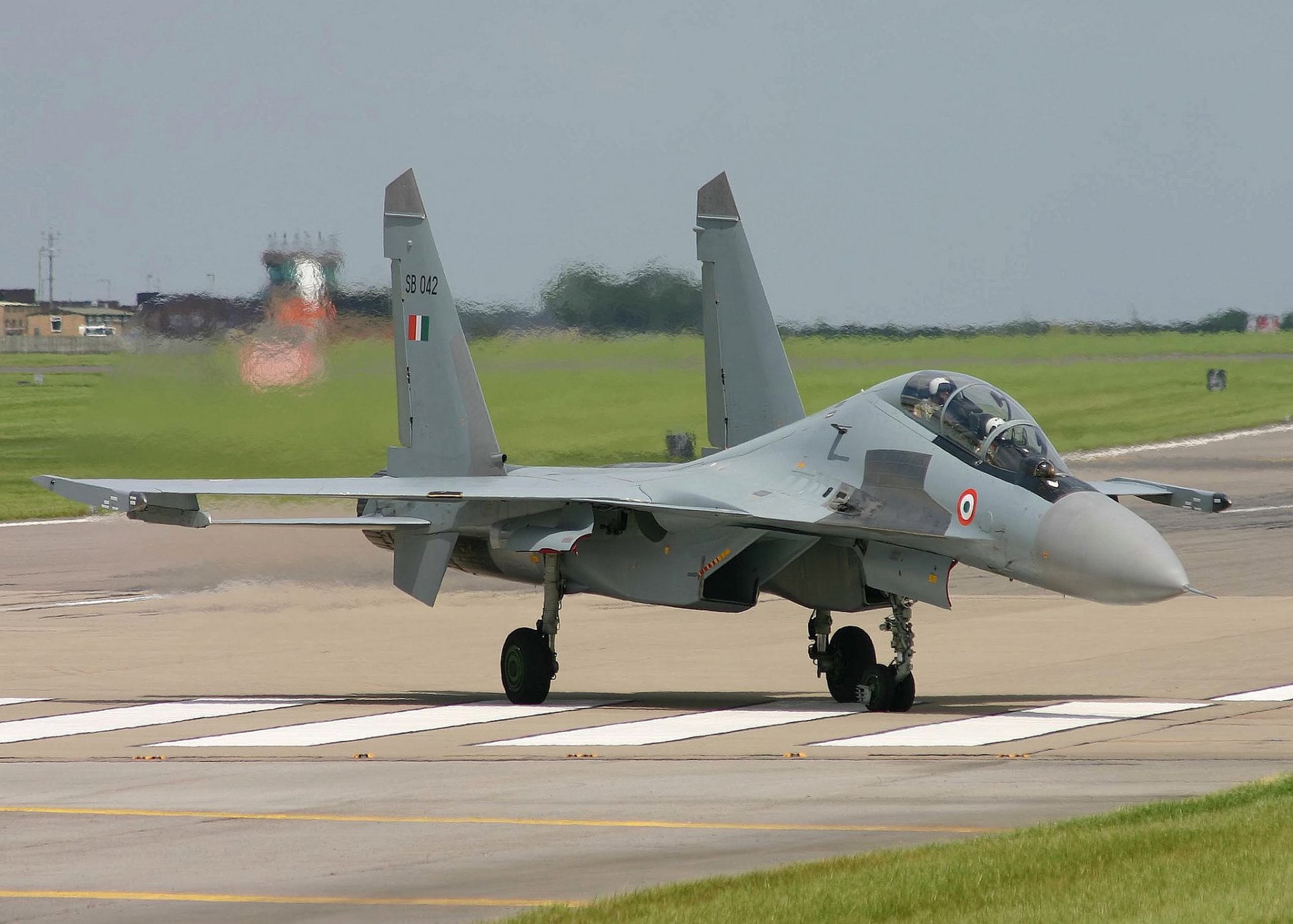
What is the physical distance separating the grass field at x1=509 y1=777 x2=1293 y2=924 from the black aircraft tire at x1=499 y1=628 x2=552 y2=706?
27.6 ft

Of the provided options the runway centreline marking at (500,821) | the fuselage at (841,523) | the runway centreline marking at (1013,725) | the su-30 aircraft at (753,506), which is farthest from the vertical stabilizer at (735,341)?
the runway centreline marking at (500,821)

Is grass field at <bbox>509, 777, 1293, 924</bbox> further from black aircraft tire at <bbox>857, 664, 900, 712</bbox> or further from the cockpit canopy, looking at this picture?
black aircraft tire at <bbox>857, 664, 900, 712</bbox>

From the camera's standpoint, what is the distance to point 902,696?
16.5m

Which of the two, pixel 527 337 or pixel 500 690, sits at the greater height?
pixel 527 337

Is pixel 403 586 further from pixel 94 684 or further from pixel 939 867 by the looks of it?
pixel 939 867

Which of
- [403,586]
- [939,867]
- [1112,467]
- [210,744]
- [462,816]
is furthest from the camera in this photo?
[1112,467]

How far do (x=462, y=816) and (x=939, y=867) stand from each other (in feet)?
11.6

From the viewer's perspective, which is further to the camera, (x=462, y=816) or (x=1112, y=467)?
(x=1112, y=467)

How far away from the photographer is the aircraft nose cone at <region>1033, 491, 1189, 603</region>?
14.5 metres

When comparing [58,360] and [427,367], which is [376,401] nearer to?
[427,367]

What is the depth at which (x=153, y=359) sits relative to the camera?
91.0 feet

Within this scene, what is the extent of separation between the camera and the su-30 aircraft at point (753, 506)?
50.9 ft

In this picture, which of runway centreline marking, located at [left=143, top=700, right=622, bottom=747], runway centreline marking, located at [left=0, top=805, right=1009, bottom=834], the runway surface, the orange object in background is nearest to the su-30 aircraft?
runway centreline marking, located at [left=143, top=700, right=622, bottom=747]

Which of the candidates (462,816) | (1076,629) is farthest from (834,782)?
(1076,629)
